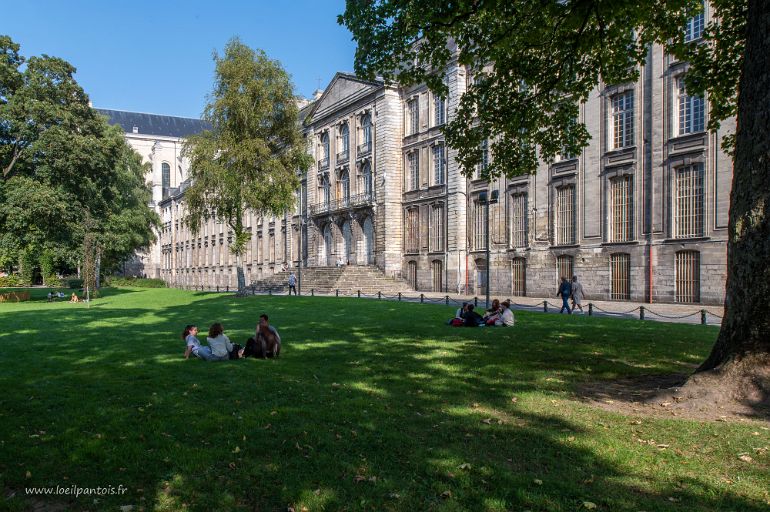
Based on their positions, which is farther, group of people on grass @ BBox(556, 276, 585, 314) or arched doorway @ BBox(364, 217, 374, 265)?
arched doorway @ BBox(364, 217, 374, 265)

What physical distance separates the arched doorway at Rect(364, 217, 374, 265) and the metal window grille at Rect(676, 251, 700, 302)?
967 inches

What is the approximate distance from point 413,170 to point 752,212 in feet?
122

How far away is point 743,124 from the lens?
7.48m

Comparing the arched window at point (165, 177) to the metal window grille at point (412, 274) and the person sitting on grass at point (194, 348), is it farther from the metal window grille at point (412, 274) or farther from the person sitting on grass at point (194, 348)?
the person sitting on grass at point (194, 348)

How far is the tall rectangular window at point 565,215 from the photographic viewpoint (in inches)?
1250

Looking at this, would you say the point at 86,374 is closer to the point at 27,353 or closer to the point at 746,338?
the point at 27,353

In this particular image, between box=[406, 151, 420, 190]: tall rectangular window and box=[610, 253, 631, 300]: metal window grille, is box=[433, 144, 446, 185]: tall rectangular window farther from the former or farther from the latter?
box=[610, 253, 631, 300]: metal window grille

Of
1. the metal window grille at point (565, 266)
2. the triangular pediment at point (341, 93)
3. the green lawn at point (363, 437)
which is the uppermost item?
the triangular pediment at point (341, 93)

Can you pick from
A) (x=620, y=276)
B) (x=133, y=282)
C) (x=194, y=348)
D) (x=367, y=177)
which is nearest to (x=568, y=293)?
(x=620, y=276)

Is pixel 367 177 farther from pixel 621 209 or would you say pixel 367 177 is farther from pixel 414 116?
pixel 621 209

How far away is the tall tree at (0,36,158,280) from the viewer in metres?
30.3

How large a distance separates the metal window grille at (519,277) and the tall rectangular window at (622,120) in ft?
28.5

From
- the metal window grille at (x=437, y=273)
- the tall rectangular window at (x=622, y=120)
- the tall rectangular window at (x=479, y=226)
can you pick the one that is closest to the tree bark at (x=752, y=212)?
the tall rectangular window at (x=622, y=120)

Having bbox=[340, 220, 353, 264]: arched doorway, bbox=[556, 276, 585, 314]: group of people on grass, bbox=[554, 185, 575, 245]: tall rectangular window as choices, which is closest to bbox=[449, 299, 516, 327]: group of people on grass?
bbox=[556, 276, 585, 314]: group of people on grass
